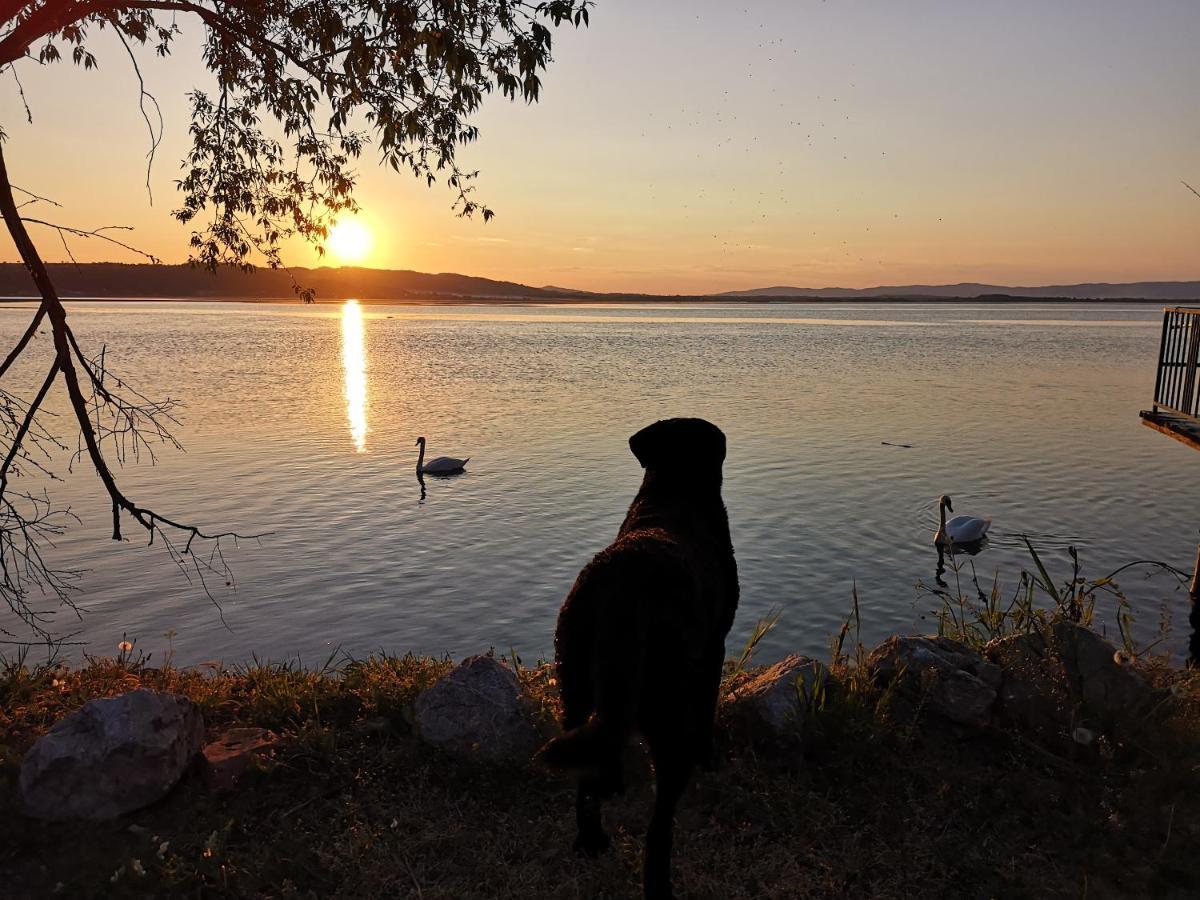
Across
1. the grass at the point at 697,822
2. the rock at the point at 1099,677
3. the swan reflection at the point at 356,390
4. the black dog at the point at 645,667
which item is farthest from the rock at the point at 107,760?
the swan reflection at the point at 356,390

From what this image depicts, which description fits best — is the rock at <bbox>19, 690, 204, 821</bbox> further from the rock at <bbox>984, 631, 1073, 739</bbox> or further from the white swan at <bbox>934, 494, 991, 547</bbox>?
the white swan at <bbox>934, 494, 991, 547</bbox>

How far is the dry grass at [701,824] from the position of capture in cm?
484

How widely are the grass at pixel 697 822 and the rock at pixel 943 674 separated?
0.19m

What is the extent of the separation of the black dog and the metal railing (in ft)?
40.6

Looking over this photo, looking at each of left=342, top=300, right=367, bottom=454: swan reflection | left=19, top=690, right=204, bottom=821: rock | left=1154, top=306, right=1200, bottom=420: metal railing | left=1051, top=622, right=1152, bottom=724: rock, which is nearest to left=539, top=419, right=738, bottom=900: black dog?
left=19, top=690, right=204, bottom=821: rock

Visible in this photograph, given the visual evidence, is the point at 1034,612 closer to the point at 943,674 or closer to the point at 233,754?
the point at 943,674

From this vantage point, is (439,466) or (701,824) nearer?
(701,824)

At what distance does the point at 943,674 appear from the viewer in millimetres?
6551

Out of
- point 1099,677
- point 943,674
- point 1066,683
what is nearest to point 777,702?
point 943,674

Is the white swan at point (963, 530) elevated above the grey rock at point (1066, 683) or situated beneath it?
situated beneath

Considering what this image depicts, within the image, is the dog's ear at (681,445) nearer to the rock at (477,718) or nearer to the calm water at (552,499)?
the rock at (477,718)

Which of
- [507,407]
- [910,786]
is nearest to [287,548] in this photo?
[910,786]

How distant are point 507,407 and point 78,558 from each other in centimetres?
2292

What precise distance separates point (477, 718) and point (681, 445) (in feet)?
8.76
